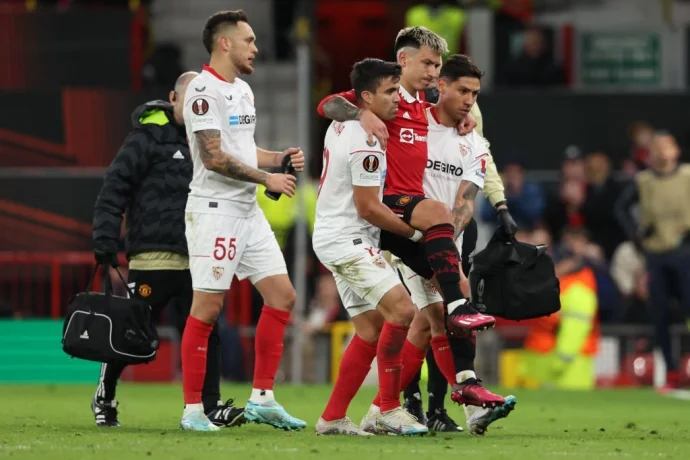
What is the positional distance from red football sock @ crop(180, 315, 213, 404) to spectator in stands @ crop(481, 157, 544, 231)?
7.77 metres

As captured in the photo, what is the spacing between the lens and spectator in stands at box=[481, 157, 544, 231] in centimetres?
1673

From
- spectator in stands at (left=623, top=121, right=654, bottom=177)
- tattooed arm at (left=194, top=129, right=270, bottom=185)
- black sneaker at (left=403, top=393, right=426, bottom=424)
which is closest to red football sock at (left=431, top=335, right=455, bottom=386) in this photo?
black sneaker at (left=403, top=393, right=426, bottom=424)

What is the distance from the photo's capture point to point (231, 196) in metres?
9.17

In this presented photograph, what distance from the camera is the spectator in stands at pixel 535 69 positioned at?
1870cm

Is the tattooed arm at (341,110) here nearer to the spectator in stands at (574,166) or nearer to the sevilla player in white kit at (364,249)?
the sevilla player in white kit at (364,249)

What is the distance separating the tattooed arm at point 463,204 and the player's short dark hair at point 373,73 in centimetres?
89

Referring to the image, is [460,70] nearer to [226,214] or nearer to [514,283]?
[514,283]

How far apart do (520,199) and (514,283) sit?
309 inches

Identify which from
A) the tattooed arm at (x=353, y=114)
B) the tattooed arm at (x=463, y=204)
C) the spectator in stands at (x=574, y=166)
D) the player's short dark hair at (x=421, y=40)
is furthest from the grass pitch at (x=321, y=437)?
the spectator in stands at (x=574, y=166)

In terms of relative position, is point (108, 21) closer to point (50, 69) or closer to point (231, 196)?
point (50, 69)

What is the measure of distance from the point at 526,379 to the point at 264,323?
7383 millimetres

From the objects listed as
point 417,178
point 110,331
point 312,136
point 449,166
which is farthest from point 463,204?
point 312,136

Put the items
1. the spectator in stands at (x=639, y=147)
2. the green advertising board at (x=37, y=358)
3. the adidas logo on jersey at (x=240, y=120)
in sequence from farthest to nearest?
1. the spectator in stands at (x=639, y=147)
2. the green advertising board at (x=37, y=358)
3. the adidas logo on jersey at (x=240, y=120)

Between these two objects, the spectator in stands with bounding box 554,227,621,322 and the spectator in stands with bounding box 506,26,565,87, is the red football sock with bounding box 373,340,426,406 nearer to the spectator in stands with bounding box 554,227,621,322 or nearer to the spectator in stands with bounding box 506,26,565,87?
the spectator in stands with bounding box 554,227,621,322
